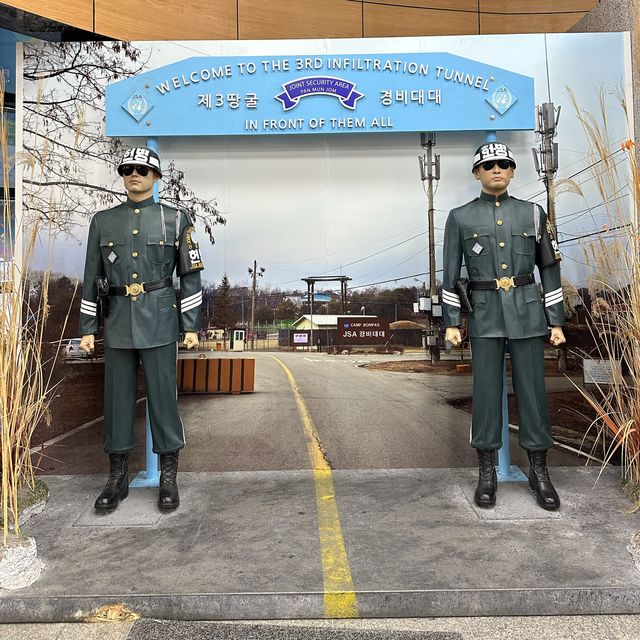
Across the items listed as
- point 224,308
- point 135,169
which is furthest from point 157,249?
point 224,308

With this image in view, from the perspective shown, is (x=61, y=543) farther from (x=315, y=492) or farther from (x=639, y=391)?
(x=639, y=391)

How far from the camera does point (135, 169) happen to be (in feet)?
11.0

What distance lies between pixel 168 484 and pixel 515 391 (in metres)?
2.33

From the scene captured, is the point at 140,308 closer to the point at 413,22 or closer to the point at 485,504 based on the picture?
the point at 485,504

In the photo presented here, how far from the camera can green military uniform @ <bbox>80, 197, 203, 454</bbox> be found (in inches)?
133

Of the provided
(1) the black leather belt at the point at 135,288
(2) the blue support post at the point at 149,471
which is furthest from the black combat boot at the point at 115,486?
(1) the black leather belt at the point at 135,288

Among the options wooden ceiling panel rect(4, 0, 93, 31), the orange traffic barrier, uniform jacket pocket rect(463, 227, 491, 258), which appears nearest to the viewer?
uniform jacket pocket rect(463, 227, 491, 258)

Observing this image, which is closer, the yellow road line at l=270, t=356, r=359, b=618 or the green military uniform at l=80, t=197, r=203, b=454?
the yellow road line at l=270, t=356, r=359, b=618

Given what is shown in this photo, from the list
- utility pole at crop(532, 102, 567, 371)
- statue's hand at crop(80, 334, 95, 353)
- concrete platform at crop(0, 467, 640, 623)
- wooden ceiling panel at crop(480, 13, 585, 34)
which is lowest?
concrete platform at crop(0, 467, 640, 623)

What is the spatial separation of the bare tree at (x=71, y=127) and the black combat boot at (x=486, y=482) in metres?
3.35

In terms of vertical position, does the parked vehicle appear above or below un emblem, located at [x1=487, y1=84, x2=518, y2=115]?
below

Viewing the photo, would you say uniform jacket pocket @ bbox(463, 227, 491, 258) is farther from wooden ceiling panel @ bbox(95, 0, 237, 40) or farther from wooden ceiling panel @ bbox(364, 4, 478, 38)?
wooden ceiling panel @ bbox(95, 0, 237, 40)

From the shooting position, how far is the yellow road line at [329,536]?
8.00 feet

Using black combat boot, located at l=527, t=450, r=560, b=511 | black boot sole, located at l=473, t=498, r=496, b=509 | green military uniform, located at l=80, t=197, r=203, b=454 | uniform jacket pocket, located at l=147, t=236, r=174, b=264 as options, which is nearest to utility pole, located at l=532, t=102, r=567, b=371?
black combat boot, located at l=527, t=450, r=560, b=511
